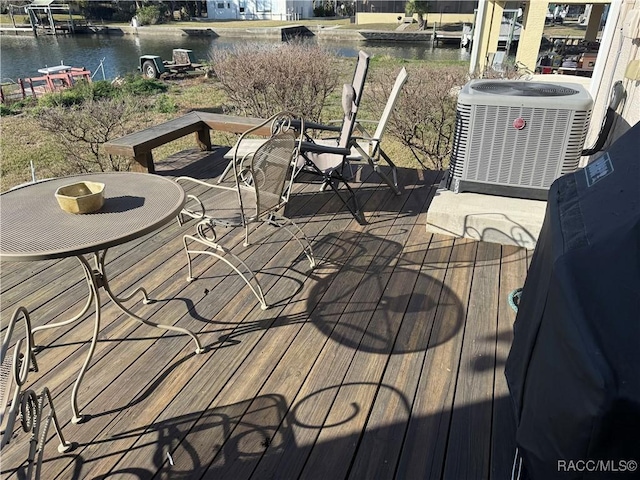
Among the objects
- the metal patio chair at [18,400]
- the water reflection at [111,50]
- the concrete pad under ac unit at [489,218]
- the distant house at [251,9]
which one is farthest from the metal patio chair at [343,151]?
the distant house at [251,9]

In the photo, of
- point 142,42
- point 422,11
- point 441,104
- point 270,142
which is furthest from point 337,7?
point 270,142

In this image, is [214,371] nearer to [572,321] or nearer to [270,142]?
[270,142]

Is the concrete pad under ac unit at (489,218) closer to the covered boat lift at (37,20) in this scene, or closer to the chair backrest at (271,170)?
the chair backrest at (271,170)

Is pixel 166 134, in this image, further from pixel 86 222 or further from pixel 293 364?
pixel 293 364

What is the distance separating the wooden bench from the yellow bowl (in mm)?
1969

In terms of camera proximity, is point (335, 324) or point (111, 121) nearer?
point (335, 324)

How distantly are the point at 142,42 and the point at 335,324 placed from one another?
113 feet

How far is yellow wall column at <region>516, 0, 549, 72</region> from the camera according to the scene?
12.3 metres

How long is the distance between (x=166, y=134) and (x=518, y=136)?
2883 millimetres

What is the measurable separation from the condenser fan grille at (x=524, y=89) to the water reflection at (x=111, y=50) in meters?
14.4

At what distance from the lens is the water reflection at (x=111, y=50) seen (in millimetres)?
20344

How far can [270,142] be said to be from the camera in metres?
2.31

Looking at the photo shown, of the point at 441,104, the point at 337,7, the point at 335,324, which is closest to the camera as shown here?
the point at 335,324

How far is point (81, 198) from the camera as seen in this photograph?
5.66ft
